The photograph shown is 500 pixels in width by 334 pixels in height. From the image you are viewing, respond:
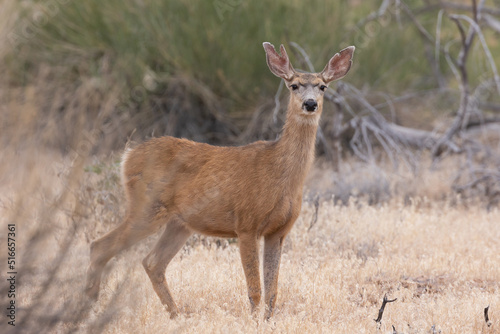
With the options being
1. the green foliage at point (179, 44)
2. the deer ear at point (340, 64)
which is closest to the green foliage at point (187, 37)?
the green foliage at point (179, 44)

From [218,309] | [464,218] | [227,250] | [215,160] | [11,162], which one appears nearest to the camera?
[11,162]

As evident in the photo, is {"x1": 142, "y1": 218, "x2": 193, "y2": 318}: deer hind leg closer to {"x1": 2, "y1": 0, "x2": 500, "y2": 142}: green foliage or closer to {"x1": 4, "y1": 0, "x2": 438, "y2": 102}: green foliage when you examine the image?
{"x1": 2, "y1": 0, "x2": 500, "y2": 142}: green foliage

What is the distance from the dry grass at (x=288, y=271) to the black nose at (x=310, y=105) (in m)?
1.49

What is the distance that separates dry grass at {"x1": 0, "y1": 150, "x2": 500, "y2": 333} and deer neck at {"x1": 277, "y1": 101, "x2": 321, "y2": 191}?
1.03 metres

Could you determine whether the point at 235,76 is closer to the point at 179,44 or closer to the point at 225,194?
the point at 179,44

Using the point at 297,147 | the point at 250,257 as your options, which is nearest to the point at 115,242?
the point at 250,257

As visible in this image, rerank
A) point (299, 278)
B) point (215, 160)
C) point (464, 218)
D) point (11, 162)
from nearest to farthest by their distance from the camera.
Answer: point (11, 162) < point (215, 160) < point (299, 278) < point (464, 218)

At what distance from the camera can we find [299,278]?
5957 millimetres

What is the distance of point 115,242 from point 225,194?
3.07ft

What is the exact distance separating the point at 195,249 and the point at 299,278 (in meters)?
1.36

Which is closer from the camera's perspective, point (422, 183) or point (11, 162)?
point (11, 162)

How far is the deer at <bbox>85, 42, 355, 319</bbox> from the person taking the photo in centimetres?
496

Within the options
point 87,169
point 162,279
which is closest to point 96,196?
point 87,169

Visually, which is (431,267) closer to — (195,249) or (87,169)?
(195,249)
